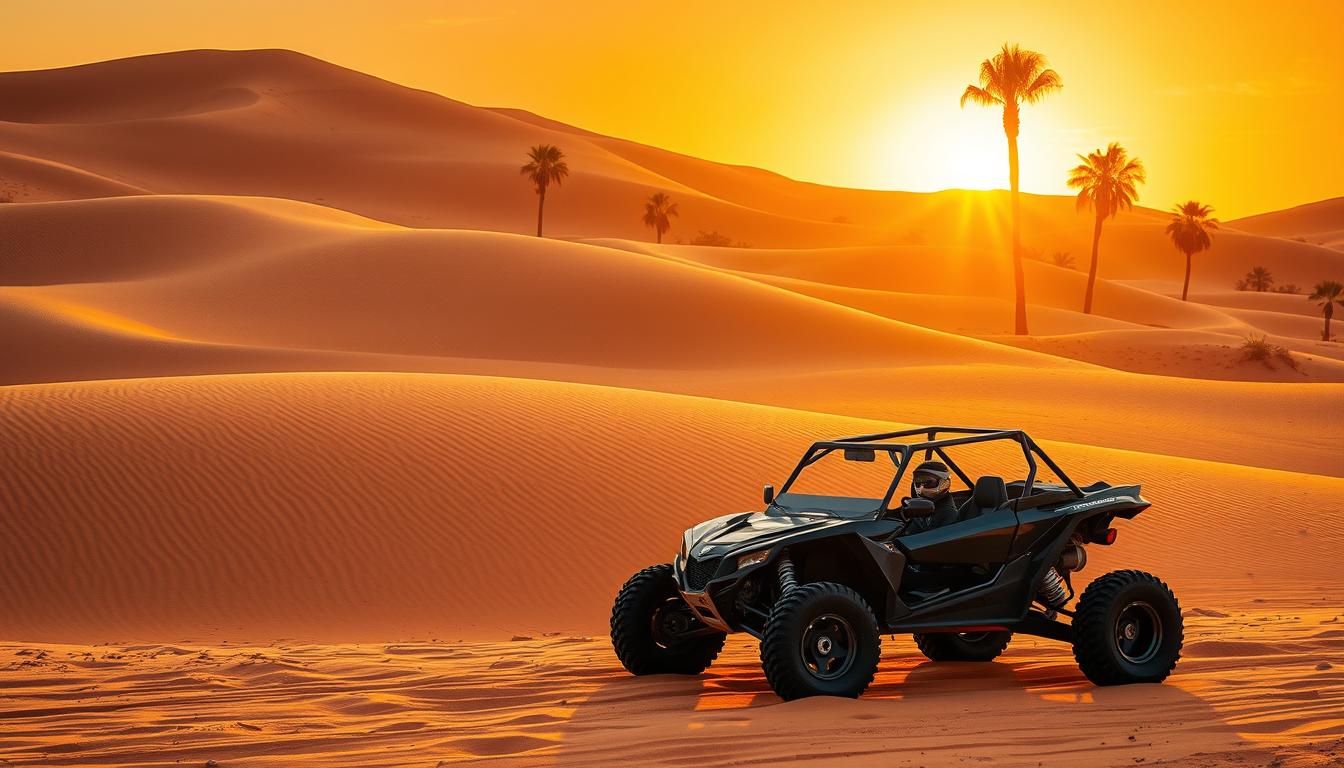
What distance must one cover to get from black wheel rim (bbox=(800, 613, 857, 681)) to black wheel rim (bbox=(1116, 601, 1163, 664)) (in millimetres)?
1884

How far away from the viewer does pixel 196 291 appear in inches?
1702

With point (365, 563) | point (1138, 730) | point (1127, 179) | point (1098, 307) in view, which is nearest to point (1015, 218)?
point (1127, 179)

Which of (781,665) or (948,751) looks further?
(781,665)

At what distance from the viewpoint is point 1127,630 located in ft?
26.2

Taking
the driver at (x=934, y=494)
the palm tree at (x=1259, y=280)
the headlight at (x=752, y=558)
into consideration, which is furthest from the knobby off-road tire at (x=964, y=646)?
the palm tree at (x=1259, y=280)

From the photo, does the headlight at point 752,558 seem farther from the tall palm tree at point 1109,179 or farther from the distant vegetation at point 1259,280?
the distant vegetation at point 1259,280

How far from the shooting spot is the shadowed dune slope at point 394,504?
11508 mm

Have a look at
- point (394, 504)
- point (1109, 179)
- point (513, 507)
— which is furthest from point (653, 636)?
point (1109, 179)

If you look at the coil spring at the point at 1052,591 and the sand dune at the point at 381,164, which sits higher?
the sand dune at the point at 381,164

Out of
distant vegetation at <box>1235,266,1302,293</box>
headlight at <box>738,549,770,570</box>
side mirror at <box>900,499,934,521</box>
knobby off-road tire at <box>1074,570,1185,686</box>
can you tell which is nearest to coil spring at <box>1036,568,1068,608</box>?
knobby off-road tire at <box>1074,570,1185,686</box>

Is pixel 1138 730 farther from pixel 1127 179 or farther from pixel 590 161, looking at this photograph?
pixel 590 161

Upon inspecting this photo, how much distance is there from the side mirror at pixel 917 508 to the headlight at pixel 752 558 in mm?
845

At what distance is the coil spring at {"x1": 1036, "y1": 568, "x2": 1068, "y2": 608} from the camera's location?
7.98 meters

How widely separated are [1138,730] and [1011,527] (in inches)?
62.2
